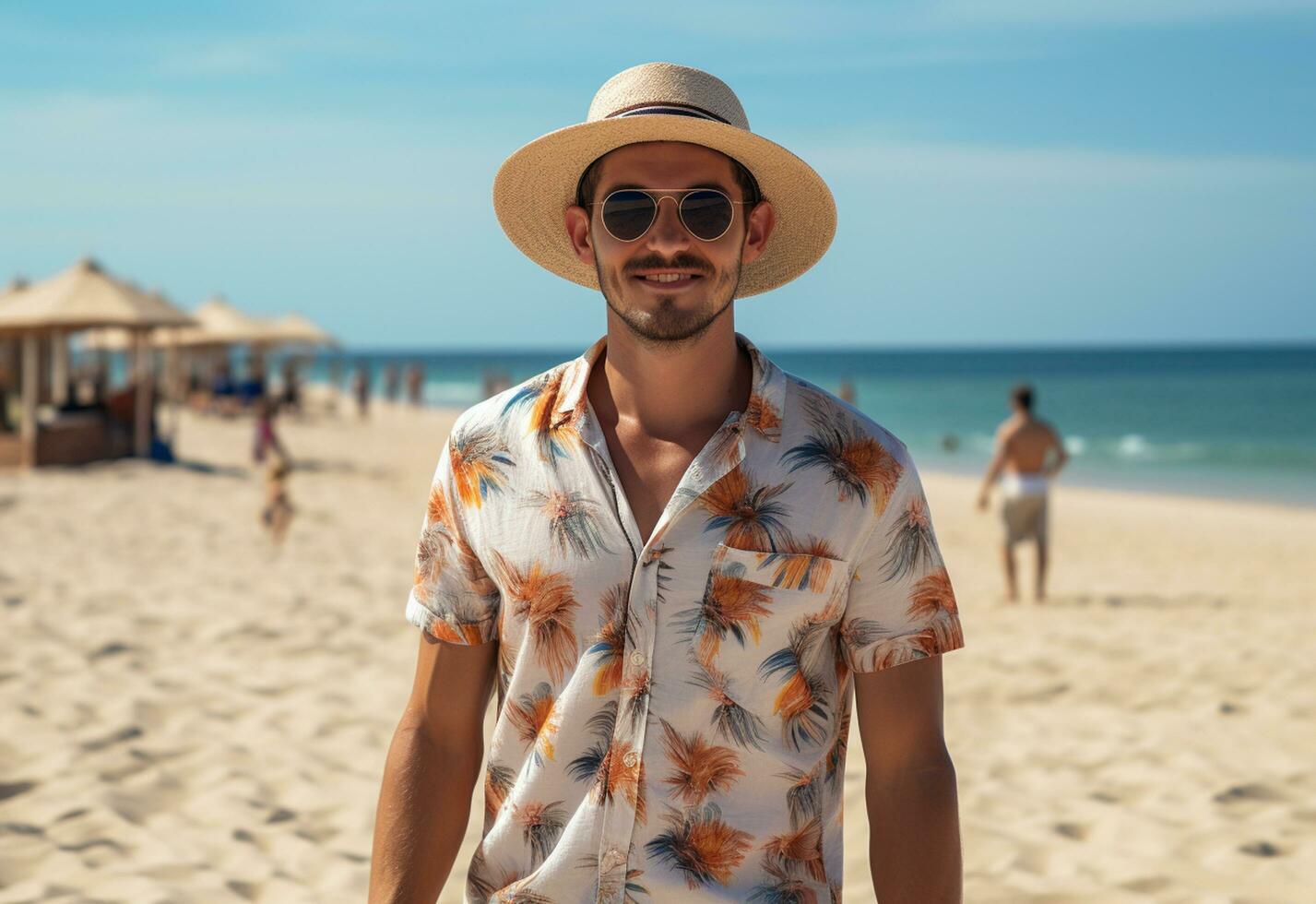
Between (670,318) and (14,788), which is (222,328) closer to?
(14,788)

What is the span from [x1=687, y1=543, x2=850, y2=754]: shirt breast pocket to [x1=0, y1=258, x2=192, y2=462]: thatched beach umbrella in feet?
49.2

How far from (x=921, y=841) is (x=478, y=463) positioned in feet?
2.67

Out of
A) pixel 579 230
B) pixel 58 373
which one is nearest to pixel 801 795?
pixel 579 230

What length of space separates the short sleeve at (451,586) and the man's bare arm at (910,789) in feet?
1.82

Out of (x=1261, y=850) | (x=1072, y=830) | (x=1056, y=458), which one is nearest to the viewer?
(x=1261, y=850)

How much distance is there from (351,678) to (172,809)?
1813 mm

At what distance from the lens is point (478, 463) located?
1.79 meters

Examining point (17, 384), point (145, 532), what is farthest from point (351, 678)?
point (17, 384)

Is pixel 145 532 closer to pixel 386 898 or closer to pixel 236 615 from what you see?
pixel 236 615

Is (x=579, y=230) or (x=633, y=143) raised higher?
(x=633, y=143)

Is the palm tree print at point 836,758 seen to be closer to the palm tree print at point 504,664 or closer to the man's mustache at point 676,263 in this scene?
the palm tree print at point 504,664

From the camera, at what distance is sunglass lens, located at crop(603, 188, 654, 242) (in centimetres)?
173

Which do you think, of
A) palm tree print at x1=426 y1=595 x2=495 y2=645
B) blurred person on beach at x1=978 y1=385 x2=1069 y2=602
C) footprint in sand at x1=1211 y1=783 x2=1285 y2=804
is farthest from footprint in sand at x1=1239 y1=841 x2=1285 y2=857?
blurred person on beach at x1=978 y1=385 x2=1069 y2=602

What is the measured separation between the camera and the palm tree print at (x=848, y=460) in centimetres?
166
